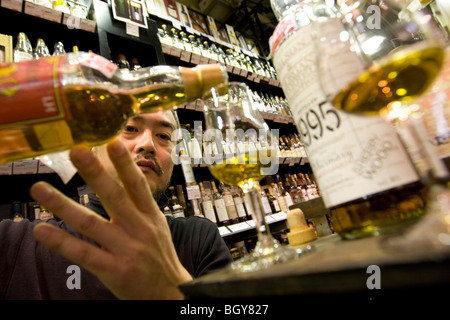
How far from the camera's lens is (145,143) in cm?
116

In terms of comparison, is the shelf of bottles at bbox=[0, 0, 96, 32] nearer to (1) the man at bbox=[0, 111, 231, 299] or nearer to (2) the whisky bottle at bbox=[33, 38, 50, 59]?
(2) the whisky bottle at bbox=[33, 38, 50, 59]

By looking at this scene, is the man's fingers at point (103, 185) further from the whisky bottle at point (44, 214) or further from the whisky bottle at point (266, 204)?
the whisky bottle at point (266, 204)

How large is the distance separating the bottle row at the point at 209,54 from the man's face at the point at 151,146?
1.12 meters

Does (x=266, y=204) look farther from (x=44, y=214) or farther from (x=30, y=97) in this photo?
(x=30, y=97)

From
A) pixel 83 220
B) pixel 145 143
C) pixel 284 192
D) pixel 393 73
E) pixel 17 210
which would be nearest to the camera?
pixel 393 73

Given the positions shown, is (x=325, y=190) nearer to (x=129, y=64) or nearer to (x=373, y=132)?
(x=373, y=132)

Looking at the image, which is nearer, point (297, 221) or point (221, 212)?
point (297, 221)

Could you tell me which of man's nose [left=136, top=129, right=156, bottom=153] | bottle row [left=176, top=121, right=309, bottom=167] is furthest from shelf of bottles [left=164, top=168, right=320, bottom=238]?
man's nose [left=136, top=129, right=156, bottom=153]

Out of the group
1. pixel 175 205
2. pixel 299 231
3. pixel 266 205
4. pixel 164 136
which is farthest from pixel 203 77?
pixel 266 205

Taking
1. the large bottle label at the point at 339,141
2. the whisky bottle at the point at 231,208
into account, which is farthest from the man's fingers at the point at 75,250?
the whisky bottle at the point at 231,208

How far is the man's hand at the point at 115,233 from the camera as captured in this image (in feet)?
1.31

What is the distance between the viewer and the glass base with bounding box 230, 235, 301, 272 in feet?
1.09

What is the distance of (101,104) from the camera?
0.49 m

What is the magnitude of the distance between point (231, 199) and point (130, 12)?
63.2 inches
